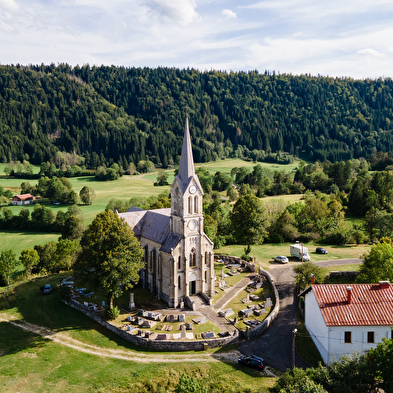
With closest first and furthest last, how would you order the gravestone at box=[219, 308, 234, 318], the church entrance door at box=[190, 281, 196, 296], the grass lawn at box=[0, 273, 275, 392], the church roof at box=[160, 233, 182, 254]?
the grass lawn at box=[0, 273, 275, 392] → the gravestone at box=[219, 308, 234, 318] → the church roof at box=[160, 233, 182, 254] → the church entrance door at box=[190, 281, 196, 296]

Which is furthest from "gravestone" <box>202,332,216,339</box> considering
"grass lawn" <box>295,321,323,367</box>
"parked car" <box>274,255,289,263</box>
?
"parked car" <box>274,255,289,263</box>

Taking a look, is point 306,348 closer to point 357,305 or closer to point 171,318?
point 357,305

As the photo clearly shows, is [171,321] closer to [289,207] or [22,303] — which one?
[22,303]

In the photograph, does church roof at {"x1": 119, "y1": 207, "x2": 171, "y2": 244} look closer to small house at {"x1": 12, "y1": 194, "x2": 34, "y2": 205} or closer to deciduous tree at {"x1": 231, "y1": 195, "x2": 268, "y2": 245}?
deciduous tree at {"x1": 231, "y1": 195, "x2": 268, "y2": 245}

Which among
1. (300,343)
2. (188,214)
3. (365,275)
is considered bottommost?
(300,343)

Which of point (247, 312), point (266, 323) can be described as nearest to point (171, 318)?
point (247, 312)

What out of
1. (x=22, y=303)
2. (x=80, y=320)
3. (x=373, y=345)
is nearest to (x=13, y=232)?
(x=22, y=303)
